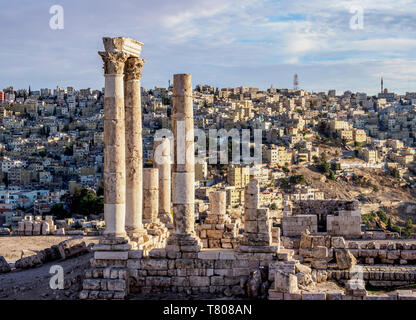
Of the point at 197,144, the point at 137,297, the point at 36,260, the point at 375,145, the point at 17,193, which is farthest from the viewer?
the point at 375,145

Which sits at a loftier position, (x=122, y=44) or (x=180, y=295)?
(x=122, y=44)

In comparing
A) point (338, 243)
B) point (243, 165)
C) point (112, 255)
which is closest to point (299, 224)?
point (338, 243)

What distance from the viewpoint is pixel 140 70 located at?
1839 cm

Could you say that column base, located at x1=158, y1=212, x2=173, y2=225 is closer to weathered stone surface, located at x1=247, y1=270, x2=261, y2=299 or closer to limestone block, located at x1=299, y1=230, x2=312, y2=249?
limestone block, located at x1=299, y1=230, x2=312, y2=249

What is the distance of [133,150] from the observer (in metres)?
18.2

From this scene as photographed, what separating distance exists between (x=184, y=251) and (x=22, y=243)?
34.0 ft

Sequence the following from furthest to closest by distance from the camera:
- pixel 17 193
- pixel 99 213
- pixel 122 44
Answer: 1. pixel 17 193
2. pixel 99 213
3. pixel 122 44

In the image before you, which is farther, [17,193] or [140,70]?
[17,193]

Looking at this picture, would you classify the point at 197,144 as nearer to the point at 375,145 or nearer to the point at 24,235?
→ the point at 375,145

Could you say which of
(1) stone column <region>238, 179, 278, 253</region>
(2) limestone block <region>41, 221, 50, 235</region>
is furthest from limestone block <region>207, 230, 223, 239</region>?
(2) limestone block <region>41, 221, 50, 235</region>

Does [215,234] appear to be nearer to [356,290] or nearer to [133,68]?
[133,68]

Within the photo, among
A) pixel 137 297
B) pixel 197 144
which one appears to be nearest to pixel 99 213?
pixel 197 144

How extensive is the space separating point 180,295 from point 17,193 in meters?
86.9

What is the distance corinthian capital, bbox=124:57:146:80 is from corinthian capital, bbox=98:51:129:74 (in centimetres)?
116
